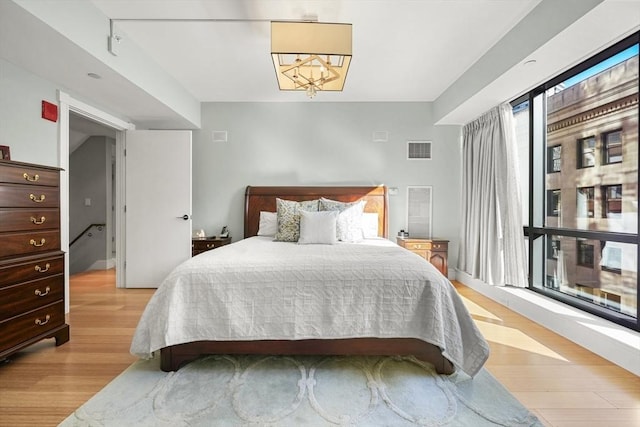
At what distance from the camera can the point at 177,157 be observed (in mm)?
4062

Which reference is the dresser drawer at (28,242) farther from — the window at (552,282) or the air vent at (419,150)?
the window at (552,282)

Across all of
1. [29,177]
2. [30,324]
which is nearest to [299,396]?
[30,324]

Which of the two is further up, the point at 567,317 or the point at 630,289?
the point at 630,289

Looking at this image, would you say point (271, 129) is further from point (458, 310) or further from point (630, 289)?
point (630, 289)

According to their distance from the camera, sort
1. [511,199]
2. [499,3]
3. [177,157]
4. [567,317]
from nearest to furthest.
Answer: [499,3], [567,317], [511,199], [177,157]

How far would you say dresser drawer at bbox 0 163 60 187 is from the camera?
1.97m

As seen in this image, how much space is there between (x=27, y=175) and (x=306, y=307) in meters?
2.07

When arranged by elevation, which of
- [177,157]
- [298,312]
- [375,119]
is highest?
[375,119]

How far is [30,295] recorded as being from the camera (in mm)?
2111

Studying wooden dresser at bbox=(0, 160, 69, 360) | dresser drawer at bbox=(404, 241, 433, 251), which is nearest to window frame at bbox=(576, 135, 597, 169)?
dresser drawer at bbox=(404, 241, 433, 251)

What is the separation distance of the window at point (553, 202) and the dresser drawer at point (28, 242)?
14.5 ft

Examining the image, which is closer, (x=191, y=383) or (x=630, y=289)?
(x=191, y=383)

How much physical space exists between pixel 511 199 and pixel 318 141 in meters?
2.52

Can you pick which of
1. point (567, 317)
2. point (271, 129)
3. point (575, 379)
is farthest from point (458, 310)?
point (271, 129)
